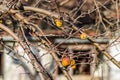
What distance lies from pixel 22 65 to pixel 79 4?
4.28ft

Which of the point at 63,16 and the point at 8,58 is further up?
the point at 8,58

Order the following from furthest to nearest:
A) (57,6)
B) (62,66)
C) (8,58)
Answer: (8,58) → (57,6) → (62,66)

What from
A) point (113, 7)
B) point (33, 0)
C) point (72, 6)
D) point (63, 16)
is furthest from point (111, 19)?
point (63, 16)

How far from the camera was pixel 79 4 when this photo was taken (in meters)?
6.26

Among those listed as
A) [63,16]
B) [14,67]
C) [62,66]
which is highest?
[14,67]

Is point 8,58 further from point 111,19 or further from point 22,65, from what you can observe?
point 111,19

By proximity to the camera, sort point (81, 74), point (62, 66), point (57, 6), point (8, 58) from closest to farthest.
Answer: point (62, 66)
point (57, 6)
point (8, 58)
point (81, 74)

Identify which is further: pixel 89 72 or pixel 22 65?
pixel 89 72

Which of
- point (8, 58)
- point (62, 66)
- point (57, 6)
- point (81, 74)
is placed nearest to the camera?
point (62, 66)

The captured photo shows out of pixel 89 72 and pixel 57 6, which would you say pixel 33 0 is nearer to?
pixel 57 6

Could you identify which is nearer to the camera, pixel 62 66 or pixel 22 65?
pixel 62 66

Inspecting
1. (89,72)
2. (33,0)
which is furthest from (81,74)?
(33,0)

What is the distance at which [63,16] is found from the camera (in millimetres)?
4344

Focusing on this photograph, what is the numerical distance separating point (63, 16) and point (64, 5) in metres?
2.32
